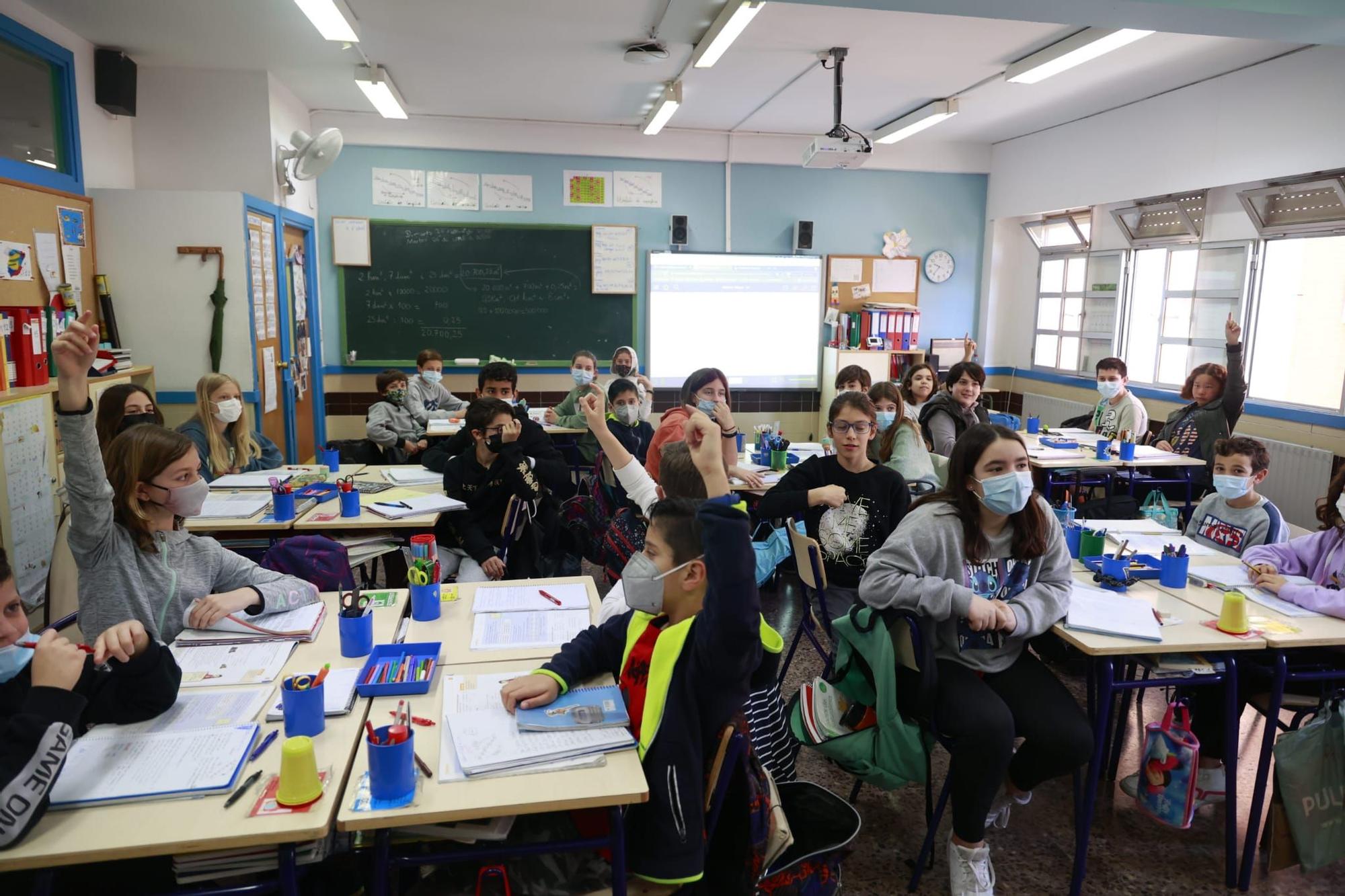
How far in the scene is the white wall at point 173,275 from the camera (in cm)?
523

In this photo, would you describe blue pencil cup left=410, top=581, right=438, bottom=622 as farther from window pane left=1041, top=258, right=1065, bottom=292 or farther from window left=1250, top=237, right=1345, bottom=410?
window pane left=1041, top=258, right=1065, bottom=292

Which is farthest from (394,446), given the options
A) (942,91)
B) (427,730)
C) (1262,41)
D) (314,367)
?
(1262,41)

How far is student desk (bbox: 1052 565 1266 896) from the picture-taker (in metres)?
2.29

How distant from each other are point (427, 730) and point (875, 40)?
489 cm

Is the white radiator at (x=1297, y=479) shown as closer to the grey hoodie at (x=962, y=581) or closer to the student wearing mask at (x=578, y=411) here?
the grey hoodie at (x=962, y=581)

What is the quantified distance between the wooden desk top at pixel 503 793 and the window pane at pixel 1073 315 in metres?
7.32

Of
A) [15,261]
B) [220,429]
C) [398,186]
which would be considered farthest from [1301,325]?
[15,261]

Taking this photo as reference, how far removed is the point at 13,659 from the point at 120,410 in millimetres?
2309

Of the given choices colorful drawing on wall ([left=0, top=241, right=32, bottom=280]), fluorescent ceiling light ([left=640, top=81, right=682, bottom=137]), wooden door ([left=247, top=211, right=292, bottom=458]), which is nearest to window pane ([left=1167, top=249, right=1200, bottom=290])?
fluorescent ceiling light ([left=640, top=81, right=682, bottom=137])

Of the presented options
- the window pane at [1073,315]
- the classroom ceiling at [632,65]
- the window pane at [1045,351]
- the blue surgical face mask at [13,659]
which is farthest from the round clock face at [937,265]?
the blue surgical face mask at [13,659]

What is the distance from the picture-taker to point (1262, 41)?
5184 millimetres

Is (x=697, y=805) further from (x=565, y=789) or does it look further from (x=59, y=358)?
(x=59, y=358)

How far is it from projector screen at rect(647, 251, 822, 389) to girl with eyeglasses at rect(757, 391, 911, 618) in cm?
495

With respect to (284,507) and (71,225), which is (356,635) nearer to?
(284,507)
